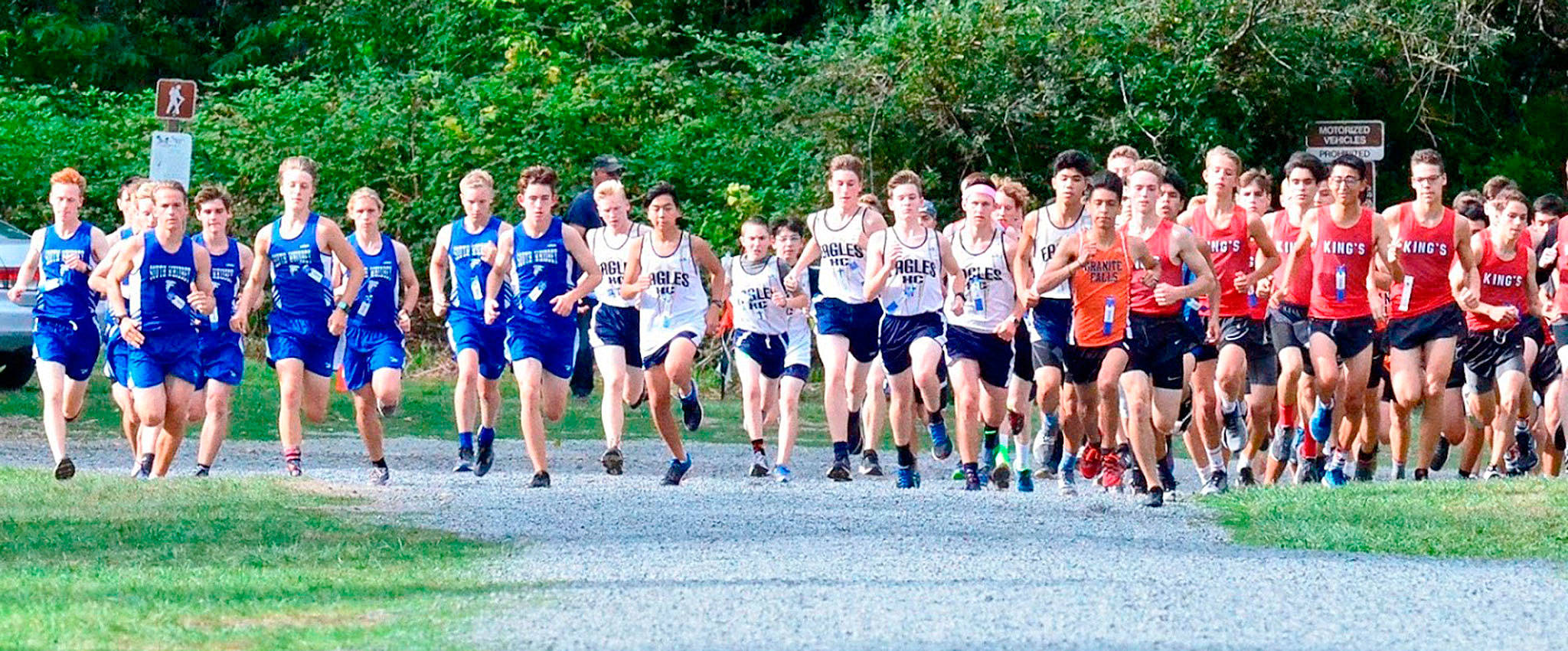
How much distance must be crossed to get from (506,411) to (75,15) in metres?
15.4

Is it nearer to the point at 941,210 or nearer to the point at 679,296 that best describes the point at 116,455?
the point at 679,296

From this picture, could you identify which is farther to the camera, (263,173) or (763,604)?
(263,173)

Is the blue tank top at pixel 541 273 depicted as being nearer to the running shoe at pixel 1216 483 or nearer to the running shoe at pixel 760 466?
the running shoe at pixel 760 466

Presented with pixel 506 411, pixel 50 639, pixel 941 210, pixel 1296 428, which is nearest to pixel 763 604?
pixel 50 639

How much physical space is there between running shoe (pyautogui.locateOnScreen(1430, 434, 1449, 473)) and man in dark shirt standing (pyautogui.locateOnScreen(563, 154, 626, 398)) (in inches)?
200

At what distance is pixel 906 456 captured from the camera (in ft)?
47.0

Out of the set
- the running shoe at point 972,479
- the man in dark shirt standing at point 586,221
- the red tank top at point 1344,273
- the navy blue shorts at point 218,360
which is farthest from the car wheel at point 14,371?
the red tank top at point 1344,273

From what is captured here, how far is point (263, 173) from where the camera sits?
2819 centimetres

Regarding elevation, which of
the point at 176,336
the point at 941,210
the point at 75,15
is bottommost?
the point at 176,336

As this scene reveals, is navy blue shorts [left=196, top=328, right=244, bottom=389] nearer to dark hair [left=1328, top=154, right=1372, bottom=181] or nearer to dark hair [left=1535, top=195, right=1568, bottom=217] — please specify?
dark hair [left=1328, top=154, right=1372, bottom=181]

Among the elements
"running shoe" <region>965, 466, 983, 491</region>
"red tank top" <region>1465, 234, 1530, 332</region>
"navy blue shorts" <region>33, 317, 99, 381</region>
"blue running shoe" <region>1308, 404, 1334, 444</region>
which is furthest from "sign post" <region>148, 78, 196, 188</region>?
"red tank top" <region>1465, 234, 1530, 332</region>

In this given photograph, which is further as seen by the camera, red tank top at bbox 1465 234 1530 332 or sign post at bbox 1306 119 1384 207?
sign post at bbox 1306 119 1384 207

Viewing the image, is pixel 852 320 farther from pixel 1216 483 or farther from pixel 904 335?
pixel 1216 483

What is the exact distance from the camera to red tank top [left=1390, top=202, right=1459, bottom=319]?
48.3 feet
